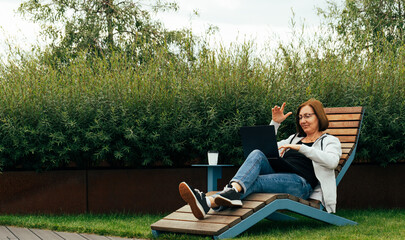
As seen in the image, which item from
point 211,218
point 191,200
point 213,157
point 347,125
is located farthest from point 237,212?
point 347,125

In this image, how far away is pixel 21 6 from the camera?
16.2 m

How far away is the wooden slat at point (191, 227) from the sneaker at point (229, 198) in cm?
20

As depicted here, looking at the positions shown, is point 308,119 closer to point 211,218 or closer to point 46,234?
point 211,218

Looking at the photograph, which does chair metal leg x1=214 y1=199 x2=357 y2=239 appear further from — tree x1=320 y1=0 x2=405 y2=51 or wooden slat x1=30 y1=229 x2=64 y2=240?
tree x1=320 y1=0 x2=405 y2=51

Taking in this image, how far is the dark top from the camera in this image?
459 centimetres

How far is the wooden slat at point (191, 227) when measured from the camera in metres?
3.90

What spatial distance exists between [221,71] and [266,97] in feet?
2.31

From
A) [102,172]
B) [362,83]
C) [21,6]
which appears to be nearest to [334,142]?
[362,83]

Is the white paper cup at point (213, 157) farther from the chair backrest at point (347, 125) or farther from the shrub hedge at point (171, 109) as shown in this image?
the chair backrest at point (347, 125)

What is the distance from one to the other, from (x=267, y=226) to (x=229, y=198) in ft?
3.46

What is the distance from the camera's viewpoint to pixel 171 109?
611cm

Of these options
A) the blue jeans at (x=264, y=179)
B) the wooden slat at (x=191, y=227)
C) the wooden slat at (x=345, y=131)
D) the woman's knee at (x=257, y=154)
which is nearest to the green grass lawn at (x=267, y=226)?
the wooden slat at (x=191, y=227)

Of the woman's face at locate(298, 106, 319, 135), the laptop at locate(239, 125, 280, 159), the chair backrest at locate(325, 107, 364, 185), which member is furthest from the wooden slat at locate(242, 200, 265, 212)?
the chair backrest at locate(325, 107, 364, 185)

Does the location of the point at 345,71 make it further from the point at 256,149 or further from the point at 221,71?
the point at 256,149
